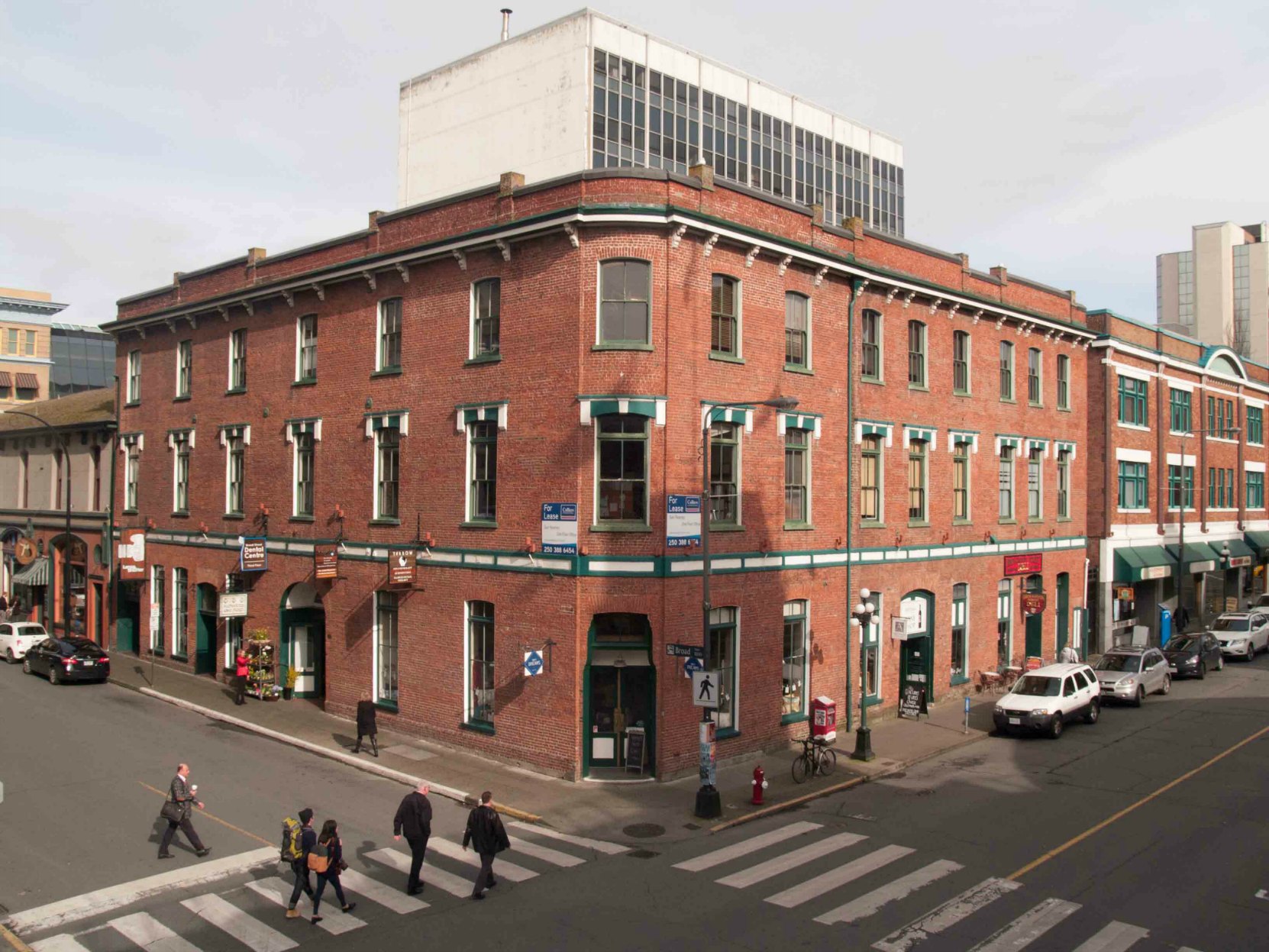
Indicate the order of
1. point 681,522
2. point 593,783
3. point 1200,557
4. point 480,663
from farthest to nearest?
point 1200,557 → point 480,663 → point 681,522 → point 593,783

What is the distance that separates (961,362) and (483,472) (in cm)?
1673

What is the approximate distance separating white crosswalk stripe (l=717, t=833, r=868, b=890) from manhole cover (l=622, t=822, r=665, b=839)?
2.59 m

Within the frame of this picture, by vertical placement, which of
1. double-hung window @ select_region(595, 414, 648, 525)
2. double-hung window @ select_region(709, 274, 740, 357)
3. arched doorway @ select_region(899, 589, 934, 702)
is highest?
double-hung window @ select_region(709, 274, 740, 357)

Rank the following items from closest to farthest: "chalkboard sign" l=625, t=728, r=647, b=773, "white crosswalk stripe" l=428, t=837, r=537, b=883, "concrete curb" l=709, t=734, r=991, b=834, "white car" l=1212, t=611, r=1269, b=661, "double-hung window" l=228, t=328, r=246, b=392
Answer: "white crosswalk stripe" l=428, t=837, r=537, b=883 → "concrete curb" l=709, t=734, r=991, b=834 → "chalkboard sign" l=625, t=728, r=647, b=773 → "double-hung window" l=228, t=328, r=246, b=392 → "white car" l=1212, t=611, r=1269, b=661

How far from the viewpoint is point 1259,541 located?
56.9 m

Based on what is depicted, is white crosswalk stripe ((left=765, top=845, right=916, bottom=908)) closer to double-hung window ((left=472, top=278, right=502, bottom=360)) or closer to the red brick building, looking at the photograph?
the red brick building

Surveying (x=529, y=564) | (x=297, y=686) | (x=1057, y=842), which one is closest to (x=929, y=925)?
(x=1057, y=842)

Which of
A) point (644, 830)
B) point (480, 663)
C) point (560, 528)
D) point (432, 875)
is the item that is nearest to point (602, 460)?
point (560, 528)

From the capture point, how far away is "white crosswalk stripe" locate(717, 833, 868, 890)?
Result: 611 inches

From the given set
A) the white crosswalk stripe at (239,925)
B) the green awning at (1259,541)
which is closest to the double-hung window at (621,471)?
the white crosswalk stripe at (239,925)

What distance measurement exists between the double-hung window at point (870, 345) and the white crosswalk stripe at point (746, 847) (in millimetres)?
13832

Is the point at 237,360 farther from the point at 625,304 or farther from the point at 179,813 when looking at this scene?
the point at 179,813

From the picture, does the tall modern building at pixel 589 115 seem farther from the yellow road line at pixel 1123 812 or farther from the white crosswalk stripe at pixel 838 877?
the white crosswalk stripe at pixel 838 877

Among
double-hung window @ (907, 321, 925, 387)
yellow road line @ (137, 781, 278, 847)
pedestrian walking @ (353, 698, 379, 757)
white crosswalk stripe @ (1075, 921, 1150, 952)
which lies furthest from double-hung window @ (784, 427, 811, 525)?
yellow road line @ (137, 781, 278, 847)
